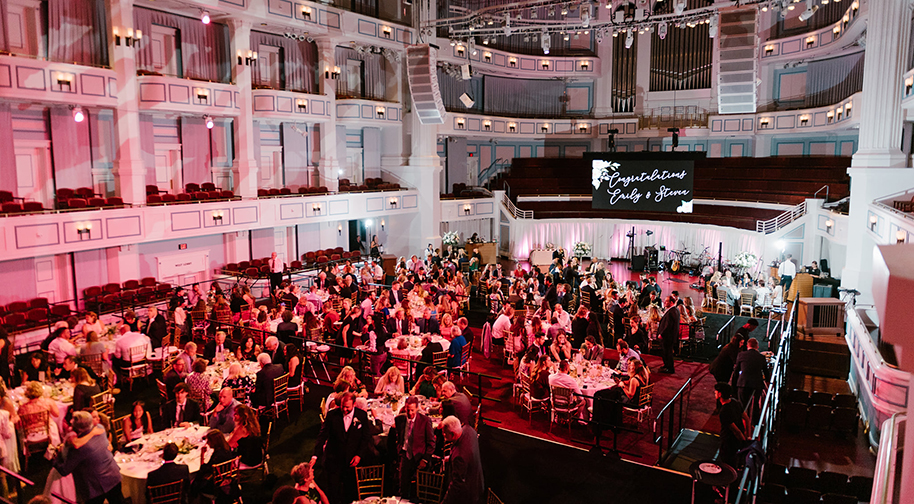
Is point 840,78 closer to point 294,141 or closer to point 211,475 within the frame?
point 294,141

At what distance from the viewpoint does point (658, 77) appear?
28.2 meters

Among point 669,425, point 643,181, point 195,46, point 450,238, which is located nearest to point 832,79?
point 643,181

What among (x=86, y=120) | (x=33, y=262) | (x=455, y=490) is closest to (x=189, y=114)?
(x=86, y=120)

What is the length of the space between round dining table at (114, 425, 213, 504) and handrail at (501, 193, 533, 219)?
66.2 ft

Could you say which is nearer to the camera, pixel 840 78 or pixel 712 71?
pixel 840 78

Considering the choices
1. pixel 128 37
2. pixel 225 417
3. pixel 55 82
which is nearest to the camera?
pixel 225 417

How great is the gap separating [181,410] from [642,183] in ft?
62.5

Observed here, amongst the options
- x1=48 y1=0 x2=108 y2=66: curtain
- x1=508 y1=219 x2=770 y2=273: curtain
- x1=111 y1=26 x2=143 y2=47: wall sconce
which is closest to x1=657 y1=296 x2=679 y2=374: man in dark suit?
x1=508 y1=219 x2=770 y2=273: curtain

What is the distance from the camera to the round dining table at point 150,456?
652cm

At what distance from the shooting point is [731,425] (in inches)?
276

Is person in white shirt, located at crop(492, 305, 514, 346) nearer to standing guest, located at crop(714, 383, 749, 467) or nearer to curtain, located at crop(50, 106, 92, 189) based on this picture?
standing guest, located at crop(714, 383, 749, 467)

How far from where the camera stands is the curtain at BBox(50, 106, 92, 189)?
15766mm

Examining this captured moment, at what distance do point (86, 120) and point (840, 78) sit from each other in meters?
25.2

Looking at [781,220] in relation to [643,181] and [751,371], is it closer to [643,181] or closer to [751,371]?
[643,181]
